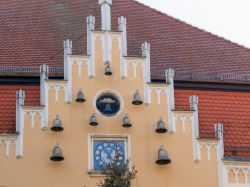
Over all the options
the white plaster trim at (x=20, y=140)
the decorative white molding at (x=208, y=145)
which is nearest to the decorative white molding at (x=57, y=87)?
the white plaster trim at (x=20, y=140)

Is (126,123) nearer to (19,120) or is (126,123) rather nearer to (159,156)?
(159,156)

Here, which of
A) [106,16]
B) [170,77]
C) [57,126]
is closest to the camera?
[57,126]

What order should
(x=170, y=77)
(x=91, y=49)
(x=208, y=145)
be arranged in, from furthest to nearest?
(x=91, y=49)
(x=170, y=77)
(x=208, y=145)

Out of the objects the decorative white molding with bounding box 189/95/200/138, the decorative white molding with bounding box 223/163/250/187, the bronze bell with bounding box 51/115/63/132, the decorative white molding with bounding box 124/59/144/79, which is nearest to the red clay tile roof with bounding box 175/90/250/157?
the decorative white molding with bounding box 189/95/200/138

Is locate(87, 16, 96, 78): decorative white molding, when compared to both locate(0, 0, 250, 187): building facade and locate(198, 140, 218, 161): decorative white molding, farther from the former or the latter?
locate(198, 140, 218, 161): decorative white molding

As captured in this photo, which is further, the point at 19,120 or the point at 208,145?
the point at 208,145

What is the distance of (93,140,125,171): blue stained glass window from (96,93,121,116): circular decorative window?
709mm

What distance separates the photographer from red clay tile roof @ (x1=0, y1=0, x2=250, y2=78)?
24.8 meters

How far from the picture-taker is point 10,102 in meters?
22.5

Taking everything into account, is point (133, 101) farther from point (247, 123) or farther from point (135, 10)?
point (135, 10)

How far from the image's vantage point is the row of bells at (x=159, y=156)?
20.9 m

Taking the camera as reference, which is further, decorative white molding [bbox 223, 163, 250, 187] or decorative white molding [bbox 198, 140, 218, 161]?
decorative white molding [bbox 198, 140, 218, 161]

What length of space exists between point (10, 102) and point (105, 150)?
2782mm

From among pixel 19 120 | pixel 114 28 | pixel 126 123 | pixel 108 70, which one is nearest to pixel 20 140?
pixel 19 120
